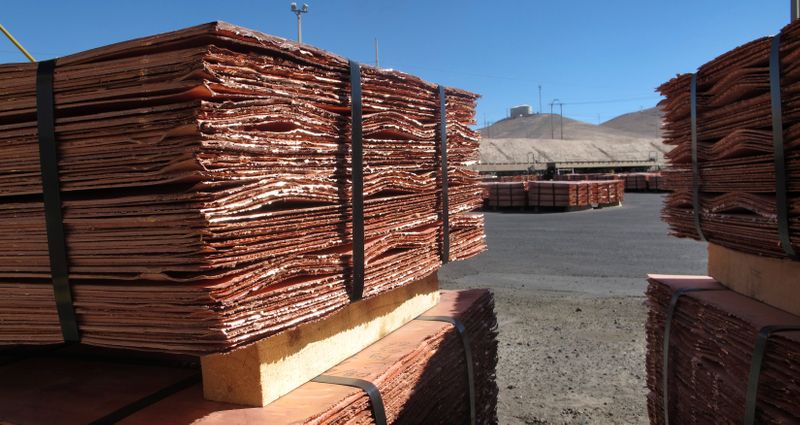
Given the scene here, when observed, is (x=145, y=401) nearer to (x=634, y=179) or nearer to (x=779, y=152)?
(x=779, y=152)

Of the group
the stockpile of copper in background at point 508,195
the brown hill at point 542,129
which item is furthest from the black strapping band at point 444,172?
the brown hill at point 542,129

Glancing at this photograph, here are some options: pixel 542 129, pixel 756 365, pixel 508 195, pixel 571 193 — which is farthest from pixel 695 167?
pixel 542 129

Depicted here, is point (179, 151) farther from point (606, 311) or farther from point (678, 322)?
point (606, 311)

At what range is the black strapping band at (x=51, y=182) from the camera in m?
1.66

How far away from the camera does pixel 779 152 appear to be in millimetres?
2164

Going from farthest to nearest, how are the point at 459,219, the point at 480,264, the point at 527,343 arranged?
the point at 480,264 < the point at 527,343 < the point at 459,219

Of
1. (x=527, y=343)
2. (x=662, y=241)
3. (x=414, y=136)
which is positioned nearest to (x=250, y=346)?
(x=414, y=136)

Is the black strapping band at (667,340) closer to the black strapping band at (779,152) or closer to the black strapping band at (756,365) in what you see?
the black strapping band at (756,365)

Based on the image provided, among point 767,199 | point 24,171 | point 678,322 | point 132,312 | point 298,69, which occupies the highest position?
point 298,69

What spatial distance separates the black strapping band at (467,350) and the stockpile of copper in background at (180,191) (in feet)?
3.29

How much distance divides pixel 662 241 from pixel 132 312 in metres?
13.1

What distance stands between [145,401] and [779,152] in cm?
232

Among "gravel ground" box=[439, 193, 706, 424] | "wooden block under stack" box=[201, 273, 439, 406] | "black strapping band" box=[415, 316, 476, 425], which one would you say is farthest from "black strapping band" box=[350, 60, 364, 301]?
"gravel ground" box=[439, 193, 706, 424]

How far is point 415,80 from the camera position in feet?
8.49
